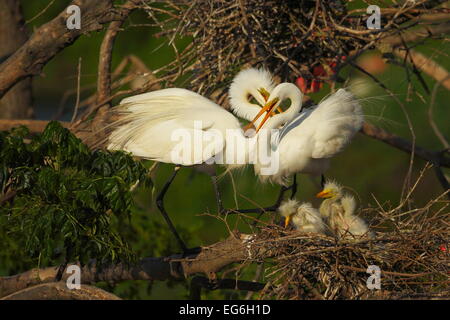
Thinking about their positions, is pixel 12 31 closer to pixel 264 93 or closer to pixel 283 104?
pixel 283 104

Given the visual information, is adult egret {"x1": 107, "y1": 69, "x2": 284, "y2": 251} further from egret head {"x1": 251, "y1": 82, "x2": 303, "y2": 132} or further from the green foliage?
the green foliage

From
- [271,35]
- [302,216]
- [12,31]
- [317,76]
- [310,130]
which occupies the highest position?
[12,31]

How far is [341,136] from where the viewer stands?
289cm

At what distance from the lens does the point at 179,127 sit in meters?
2.89

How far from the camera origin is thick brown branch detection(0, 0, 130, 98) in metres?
2.89

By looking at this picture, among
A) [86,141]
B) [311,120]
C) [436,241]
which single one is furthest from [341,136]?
[86,141]

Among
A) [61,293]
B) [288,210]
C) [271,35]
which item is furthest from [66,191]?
[271,35]

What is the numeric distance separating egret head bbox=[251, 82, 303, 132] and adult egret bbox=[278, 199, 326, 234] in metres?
0.36

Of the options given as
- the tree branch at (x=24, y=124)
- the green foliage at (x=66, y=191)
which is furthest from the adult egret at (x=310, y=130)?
the tree branch at (x=24, y=124)

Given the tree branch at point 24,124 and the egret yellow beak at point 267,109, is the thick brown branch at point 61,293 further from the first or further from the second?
the tree branch at point 24,124

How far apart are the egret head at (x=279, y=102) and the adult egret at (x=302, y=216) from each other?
36 centimetres

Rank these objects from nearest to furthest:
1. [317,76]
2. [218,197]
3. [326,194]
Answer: [326,194], [218,197], [317,76]

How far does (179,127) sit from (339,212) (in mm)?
644

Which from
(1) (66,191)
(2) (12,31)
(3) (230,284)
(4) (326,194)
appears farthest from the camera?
(2) (12,31)
